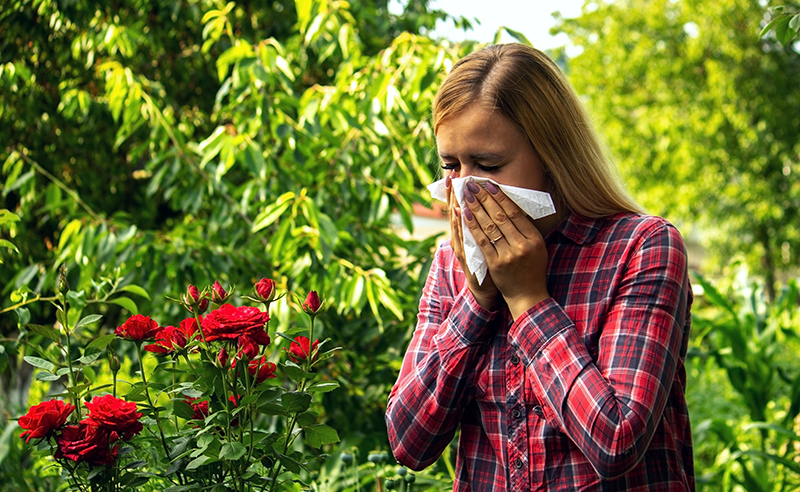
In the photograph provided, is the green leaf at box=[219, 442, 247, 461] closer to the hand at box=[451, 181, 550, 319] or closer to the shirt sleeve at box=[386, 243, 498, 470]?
the shirt sleeve at box=[386, 243, 498, 470]

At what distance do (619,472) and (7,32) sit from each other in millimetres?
3101

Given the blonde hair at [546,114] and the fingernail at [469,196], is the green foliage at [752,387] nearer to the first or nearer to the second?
the blonde hair at [546,114]

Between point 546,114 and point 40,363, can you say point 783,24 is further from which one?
point 40,363

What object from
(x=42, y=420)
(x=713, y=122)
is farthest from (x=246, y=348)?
(x=713, y=122)

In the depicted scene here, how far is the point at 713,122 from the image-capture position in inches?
449

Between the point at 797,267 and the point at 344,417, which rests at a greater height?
the point at 344,417

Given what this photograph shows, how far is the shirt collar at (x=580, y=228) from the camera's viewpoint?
4.40 ft

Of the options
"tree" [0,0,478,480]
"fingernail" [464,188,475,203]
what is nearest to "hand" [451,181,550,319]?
"fingernail" [464,188,475,203]

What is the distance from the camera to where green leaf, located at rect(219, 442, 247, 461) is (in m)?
1.08

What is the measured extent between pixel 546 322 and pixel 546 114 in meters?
0.40

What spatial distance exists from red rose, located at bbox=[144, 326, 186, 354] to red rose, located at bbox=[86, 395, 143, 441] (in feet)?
0.38

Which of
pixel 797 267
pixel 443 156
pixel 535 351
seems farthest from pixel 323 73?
pixel 797 267

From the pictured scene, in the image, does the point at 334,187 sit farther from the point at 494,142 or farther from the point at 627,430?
the point at 627,430

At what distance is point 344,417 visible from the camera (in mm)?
2709
